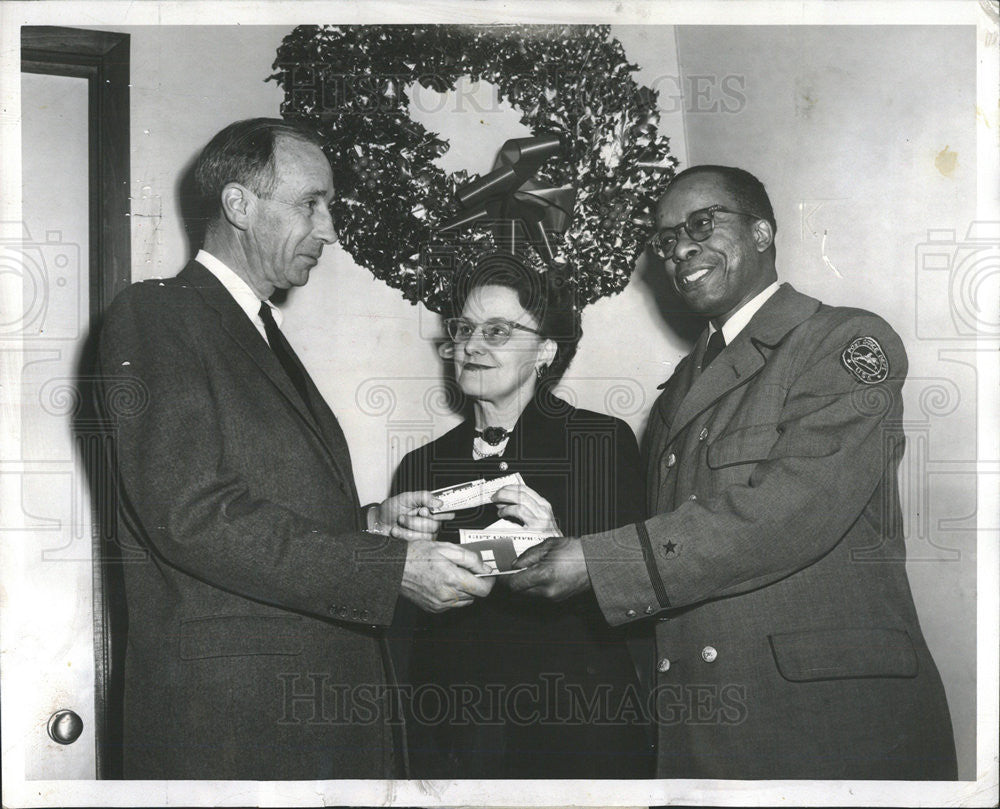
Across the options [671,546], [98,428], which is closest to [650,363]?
[671,546]

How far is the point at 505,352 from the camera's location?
2430 mm

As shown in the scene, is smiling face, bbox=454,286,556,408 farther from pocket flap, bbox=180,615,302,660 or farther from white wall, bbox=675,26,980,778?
pocket flap, bbox=180,615,302,660

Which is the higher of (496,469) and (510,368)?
(510,368)

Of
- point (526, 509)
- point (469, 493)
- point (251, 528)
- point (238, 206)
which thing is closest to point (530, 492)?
point (526, 509)

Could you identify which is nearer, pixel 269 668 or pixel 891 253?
pixel 269 668

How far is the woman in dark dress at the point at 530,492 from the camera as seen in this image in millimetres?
2406

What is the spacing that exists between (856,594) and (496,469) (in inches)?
A: 37.1

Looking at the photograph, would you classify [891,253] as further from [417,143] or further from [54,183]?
[54,183]

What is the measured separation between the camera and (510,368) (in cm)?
243

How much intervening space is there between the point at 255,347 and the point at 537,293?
2.36ft

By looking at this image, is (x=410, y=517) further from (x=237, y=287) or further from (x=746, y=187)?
(x=746, y=187)

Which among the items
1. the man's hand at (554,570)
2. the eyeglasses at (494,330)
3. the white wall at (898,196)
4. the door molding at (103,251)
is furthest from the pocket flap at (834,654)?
the door molding at (103,251)

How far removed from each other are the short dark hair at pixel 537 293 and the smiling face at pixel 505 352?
15 millimetres

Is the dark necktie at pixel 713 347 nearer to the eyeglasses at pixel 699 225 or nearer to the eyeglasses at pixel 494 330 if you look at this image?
the eyeglasses at pixel 699 225
